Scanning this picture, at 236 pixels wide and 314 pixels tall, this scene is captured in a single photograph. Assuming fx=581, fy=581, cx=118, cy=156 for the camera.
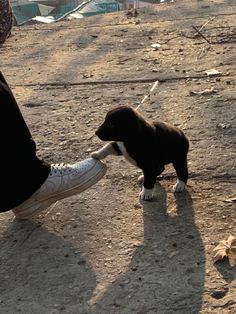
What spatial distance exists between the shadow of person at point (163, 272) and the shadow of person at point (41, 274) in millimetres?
140

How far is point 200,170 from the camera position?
341 centimetres

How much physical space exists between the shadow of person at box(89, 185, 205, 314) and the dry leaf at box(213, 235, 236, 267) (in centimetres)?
8

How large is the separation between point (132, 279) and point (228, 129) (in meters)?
1.65

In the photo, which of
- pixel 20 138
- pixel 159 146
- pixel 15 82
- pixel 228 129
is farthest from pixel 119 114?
pixel 15 82

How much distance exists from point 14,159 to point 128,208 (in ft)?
2.18

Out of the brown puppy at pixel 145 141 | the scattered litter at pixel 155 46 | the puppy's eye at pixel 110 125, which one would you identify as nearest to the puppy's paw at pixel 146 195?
the brown puppy at pixel 145 141

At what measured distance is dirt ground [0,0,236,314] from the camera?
246 cm

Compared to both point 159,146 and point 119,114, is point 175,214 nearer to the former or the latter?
point 159,146

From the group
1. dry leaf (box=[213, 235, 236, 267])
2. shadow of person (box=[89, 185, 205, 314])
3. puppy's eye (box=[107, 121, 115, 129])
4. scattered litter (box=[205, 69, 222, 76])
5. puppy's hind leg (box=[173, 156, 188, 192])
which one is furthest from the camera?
scattered litter (box=[205, 69, 222, 76])

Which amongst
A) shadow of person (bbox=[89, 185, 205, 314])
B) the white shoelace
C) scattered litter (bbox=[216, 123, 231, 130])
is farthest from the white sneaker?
scattered litter (bbox=[216, 123, 231, 130])

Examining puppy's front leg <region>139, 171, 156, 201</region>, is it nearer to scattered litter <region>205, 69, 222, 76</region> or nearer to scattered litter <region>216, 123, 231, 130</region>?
scattered litter <region>216, 123, 231, 130</region>

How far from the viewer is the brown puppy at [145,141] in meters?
3.01

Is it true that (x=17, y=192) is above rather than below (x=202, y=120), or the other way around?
above

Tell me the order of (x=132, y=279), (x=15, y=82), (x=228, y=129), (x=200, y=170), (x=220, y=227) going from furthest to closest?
(x=15, y=82)
(x=228, y=129)
(x=200, y=170)
(x=220, y=227)
(x=132, y=279)
